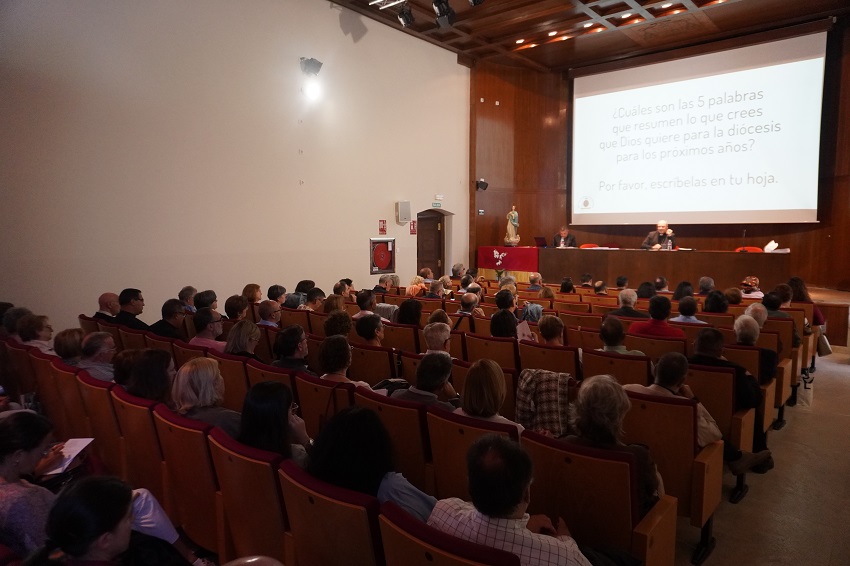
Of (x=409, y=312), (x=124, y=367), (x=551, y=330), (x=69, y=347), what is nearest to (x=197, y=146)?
(x=409, y=312)

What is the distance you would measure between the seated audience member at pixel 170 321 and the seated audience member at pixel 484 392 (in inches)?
133

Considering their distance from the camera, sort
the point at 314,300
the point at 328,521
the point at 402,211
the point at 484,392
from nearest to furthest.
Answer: the point at 328,521 → the point at 484,392 → the point at 314,300 → the point at 402,211

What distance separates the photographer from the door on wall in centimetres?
1220

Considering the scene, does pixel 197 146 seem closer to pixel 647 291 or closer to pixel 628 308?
pixel 628 308

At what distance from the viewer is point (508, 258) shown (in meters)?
12.7

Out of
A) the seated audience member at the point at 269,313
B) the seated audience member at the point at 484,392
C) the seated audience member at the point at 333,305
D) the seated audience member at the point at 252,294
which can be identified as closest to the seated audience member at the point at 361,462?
the seated audience member at the point at 484,392

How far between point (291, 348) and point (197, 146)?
5753mm

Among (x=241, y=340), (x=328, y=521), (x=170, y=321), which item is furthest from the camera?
(x=170, y=321)

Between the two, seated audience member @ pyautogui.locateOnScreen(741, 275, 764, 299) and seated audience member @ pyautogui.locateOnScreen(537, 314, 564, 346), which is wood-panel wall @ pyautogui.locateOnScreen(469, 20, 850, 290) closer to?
seated audience member @ pyautogui.locateOnScreen(741, 275, 764, 299)

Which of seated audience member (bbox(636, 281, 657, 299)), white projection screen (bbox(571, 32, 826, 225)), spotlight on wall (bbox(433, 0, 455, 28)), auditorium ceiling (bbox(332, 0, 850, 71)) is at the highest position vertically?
auditorium ceiling (bbox(332, 0, 850, 71))

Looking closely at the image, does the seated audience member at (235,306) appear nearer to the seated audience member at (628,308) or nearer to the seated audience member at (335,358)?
the seated audience member at (335,358)

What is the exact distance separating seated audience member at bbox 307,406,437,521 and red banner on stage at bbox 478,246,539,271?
10.8m

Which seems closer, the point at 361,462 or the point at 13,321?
the point at 361,462

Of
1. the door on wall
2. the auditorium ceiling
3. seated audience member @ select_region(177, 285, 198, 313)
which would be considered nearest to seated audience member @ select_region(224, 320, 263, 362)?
seated audience member @ select_region(177, 285, 198, 313)
